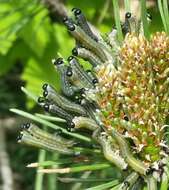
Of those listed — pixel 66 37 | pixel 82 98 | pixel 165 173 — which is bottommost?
pixel 165 173

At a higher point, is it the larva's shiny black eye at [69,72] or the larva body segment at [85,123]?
the larva's shiny black eye at [69,72]

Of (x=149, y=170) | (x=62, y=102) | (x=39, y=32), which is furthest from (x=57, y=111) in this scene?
(x=39, y=32)

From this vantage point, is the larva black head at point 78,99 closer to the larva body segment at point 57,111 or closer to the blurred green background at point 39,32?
the larva body segment at point 57,111

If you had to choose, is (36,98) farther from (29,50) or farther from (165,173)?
(29,50)

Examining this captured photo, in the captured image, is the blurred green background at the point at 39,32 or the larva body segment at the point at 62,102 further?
the blurred green background at the point at 39,32

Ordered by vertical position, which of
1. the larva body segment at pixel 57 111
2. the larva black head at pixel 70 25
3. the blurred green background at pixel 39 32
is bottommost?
the larva body segment at pixel 57 111

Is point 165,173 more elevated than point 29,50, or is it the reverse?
point 29,50

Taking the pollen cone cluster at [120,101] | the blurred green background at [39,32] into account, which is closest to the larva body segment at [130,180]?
the pollen cone cluster at [120,101]

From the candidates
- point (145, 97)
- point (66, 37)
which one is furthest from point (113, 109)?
point (66, 37)

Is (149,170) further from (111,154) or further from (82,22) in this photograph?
(82,22)

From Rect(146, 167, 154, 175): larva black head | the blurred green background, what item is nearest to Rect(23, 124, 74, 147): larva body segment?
Rect(146, 167, 154, 175): larva black head
